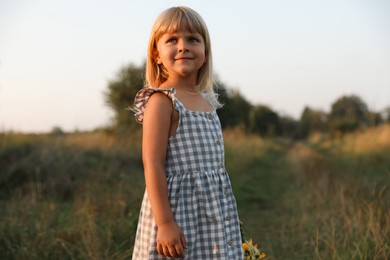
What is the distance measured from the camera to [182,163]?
1677 millimetres

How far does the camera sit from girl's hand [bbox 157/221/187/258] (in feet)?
5.02

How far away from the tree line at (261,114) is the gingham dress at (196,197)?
67 cm

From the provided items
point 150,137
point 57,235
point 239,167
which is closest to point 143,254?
point 150,137

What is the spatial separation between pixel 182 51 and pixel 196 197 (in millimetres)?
576

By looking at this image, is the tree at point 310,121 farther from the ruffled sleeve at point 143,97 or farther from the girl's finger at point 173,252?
the girl's finger at point 173,252

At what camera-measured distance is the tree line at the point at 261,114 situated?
40.0 feet

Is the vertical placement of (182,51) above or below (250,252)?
above

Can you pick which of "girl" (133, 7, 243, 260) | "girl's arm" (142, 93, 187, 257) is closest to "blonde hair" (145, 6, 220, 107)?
"girl" (133, 7, 243, 260)

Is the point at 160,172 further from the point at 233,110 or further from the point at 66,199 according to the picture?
A: the point at 233,110

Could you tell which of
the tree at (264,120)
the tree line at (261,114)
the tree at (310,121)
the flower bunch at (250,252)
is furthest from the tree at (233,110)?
the tree at (310,121)

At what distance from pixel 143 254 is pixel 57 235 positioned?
195 centimetres

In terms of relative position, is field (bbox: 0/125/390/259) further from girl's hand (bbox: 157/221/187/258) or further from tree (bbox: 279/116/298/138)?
tree (bbox: 279/116/298/138)

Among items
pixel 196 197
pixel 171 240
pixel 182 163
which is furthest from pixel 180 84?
pixel 171 240

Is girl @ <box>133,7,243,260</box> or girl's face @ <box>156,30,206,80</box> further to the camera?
girl's face @ <box>156,30,206,80</box>
